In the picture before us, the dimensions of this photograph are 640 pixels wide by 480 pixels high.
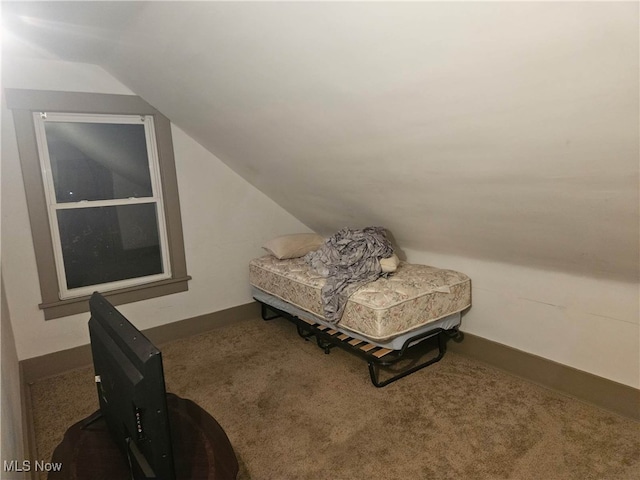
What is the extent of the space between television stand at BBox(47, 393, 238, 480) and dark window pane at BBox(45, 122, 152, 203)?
1904mm

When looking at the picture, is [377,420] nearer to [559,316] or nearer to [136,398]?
[559,316]

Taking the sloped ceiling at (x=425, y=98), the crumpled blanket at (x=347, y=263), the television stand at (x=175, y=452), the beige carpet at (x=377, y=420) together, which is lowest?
the beige carpet at (x=377, y=420)

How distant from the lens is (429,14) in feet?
3.79

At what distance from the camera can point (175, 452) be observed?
137 centimetres

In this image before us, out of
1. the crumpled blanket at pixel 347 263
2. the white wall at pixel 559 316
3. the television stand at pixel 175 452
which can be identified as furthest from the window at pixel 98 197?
the white wall at pixel 559 316

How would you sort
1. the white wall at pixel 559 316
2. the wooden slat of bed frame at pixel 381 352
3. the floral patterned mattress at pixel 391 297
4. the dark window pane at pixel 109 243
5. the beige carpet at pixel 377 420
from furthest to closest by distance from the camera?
1. the dark window pane at pixel 109 243
2. the wooden slat of bed frame at pixel 381 352
3. the floral patterned mattress at pixel 391 297
4. the white wall at pixel 559 316
5. the beige carpet at pixel 377 420

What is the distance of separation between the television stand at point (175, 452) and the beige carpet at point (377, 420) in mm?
514

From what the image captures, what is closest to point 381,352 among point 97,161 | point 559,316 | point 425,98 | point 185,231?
point 559,316

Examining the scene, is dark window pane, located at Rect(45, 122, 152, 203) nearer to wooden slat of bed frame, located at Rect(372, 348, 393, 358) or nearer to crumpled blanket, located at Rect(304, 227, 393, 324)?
crumpled blanket, located at Rect(304, 227, 393, 324)

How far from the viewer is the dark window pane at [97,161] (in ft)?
9.04

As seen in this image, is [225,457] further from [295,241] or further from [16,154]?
[16,154]

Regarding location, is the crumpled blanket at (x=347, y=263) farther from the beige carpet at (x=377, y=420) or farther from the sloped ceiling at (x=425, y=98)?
the beige carpet at (x=377, y=420)

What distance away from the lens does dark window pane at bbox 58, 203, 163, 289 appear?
2.86 metres

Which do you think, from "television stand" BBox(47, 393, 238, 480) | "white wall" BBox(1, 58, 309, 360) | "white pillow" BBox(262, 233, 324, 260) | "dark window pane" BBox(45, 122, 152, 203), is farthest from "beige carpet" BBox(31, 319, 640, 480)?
"dark window pane" BBox(45, 122, 152, 203)
